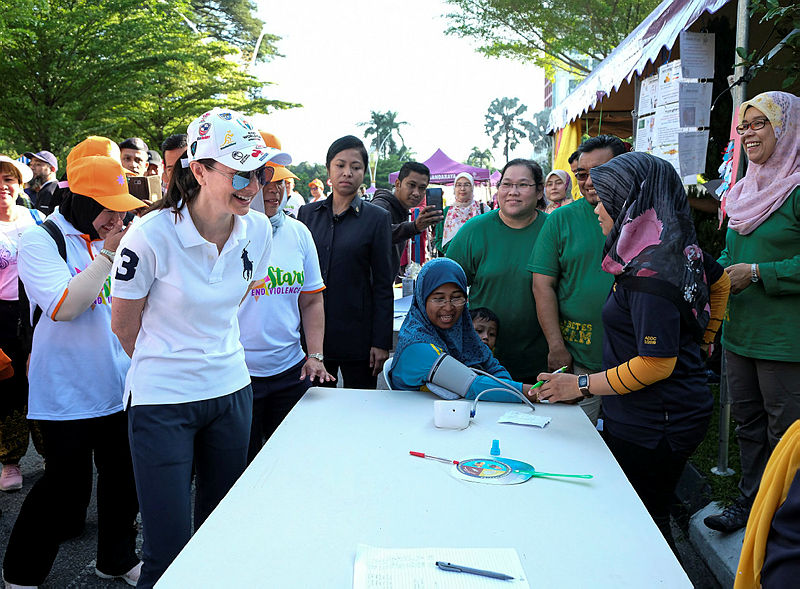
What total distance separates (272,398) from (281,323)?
33 centimetres

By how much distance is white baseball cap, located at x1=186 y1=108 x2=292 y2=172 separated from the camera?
188 cm

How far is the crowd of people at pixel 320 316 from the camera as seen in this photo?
196 cm

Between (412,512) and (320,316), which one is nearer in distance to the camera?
(412,512)

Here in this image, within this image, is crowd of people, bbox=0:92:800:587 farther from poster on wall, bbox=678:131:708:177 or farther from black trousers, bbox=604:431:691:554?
poster on wall, bbox=678:131:708:177

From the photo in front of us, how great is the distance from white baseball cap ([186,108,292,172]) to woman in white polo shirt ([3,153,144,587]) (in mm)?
615

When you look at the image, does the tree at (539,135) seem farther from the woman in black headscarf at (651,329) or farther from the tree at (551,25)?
the woman in black headscarf at (651,329)

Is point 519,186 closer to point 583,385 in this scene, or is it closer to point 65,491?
point 583,385

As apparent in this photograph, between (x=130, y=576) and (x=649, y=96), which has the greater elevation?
(x=649, y=96)

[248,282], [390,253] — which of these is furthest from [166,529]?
[390,253]

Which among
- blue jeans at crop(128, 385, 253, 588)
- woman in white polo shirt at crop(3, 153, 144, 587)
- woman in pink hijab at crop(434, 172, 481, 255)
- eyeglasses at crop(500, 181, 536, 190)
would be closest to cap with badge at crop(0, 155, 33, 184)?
woman in white polo shirt at crop(3, 153, 144, 587)

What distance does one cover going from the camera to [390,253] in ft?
11.3

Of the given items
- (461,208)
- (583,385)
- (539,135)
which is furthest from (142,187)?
(539,135)

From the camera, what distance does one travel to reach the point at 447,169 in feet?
78.6

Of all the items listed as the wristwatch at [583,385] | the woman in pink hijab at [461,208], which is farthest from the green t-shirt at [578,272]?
the woman in pink hijab at [461,208]
